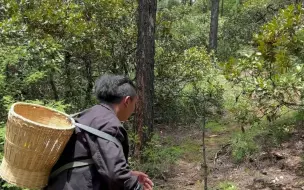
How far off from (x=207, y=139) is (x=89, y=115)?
588 cm

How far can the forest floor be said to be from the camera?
557 centimetres

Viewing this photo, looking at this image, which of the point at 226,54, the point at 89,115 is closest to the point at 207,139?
the point at 89,115

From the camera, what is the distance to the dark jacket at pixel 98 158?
223cm

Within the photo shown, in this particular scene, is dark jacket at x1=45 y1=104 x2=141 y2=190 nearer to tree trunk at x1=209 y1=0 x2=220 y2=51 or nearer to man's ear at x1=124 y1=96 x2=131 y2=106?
man's ear at x1=124 y1=96 x2=131 y2=106

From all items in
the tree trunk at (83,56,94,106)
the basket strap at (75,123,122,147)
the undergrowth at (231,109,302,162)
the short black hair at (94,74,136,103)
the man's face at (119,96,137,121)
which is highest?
the short black hair at (94,74,136,103)

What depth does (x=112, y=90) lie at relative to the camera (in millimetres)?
2512

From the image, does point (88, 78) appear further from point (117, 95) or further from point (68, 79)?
point (117, 95)

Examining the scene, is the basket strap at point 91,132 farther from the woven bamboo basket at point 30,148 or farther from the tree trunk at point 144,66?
the tree trunk at point 144,66

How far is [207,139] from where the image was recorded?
809 centimetres

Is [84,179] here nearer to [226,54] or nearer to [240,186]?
[240,186]

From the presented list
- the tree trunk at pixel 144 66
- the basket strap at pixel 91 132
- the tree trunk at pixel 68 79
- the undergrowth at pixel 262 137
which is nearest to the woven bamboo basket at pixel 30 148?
the basket strap at pixel 91 132

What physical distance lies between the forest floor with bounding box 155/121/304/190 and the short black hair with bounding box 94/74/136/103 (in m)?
3.51

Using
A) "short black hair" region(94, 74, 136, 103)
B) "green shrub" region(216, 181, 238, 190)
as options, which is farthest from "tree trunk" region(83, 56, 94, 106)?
"short black hair" region(94, 74, 136, 103)

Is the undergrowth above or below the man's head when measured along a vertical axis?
below
